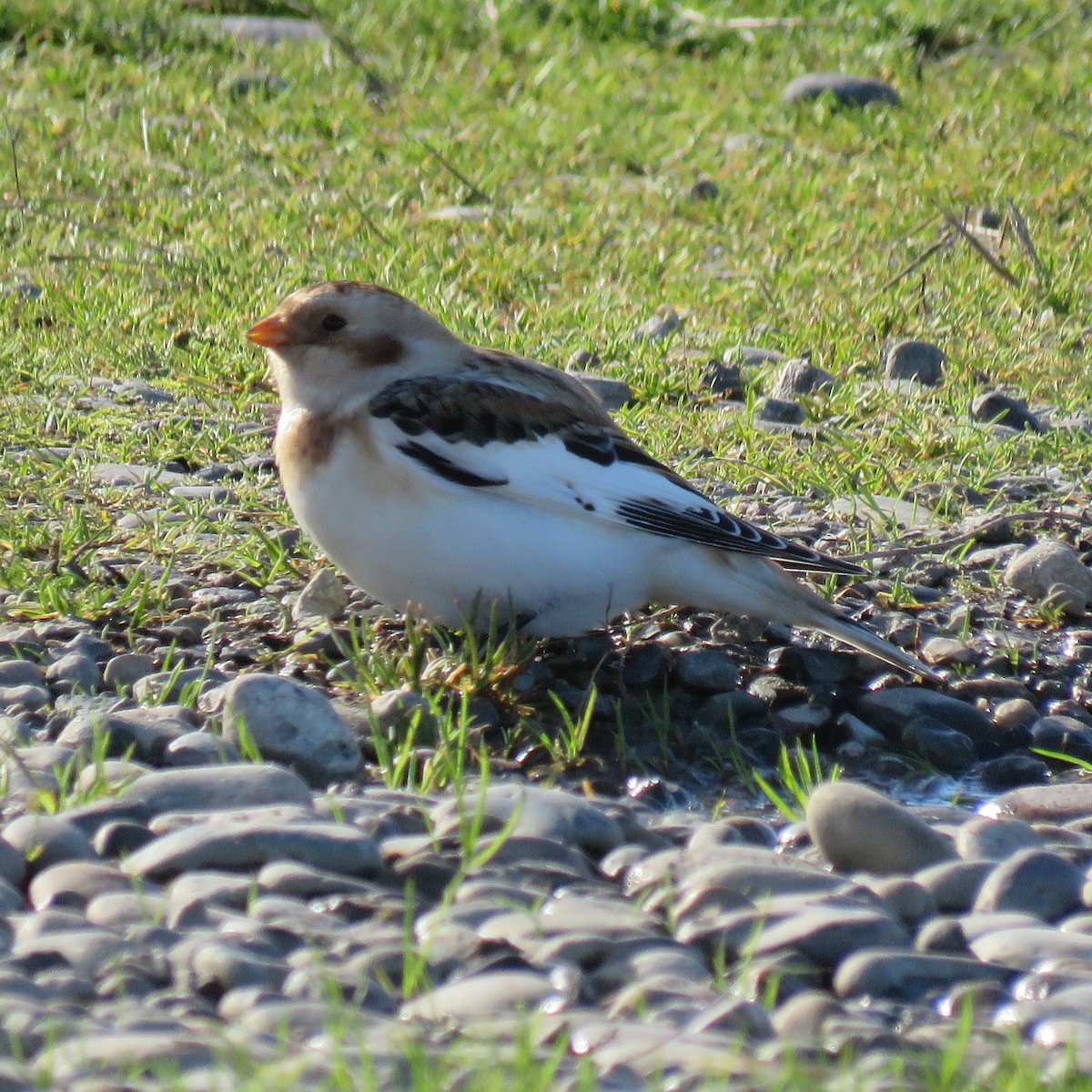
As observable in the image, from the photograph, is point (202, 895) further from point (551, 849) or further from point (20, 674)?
point (20, 674)

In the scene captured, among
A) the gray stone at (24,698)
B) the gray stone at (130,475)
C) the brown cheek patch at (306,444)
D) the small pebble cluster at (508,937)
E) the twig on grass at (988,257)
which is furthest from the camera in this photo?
the twig on grass at (988,257)

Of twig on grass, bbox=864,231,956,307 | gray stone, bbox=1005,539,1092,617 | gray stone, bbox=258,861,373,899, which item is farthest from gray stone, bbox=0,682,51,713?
twig on grass, bbox=864,231,956,307

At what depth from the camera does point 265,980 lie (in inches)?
78.2

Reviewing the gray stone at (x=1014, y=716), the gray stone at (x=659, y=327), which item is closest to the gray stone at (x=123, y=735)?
the gray stone at (x=1014, y=716)

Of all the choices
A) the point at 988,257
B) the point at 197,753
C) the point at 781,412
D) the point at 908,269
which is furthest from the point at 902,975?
the point at 988,257

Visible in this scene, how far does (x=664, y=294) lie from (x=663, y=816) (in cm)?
340

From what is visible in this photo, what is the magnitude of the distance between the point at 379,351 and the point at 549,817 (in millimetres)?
1333

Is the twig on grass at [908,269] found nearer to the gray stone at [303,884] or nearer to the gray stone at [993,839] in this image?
the gray stone at [993,839]

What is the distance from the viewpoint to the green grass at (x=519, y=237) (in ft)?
13.0

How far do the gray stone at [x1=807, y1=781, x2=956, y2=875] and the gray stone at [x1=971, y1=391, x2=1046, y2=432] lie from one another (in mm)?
2537

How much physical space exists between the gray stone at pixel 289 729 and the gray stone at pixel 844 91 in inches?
240

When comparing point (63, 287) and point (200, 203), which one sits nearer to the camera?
point (63, 287)

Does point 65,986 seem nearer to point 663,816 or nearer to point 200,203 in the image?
point 663,816

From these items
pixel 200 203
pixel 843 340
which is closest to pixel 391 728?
pixel 843 340
